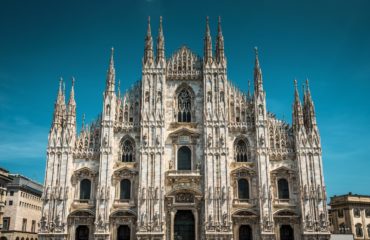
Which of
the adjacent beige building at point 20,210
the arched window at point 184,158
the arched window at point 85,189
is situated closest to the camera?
the arched window at point 85,189

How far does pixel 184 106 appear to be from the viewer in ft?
157

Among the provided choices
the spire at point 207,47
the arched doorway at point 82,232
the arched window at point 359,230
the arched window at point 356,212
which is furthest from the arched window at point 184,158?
the arched window at point 359,230

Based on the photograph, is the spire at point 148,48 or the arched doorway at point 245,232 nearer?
the arched doorway at point 245,232

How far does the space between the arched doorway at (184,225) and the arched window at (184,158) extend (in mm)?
4689

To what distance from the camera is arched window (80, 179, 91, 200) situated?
4459 cm

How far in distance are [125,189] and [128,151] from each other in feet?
13.3

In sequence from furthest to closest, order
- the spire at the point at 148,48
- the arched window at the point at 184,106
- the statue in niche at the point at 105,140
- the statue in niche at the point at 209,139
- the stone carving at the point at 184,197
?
1. the spire at the point at 148,48
2. the arched window at the point at 184,106
3. the statue in niche at the point at 209,139
4. the statue in niche at the point at 105,140
5. the stone carving at the point at 184,197

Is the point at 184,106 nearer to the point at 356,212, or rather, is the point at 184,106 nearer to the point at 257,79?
the point at 257,79

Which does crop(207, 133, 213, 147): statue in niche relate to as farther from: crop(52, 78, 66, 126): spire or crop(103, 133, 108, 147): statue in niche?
crop(52, 78, 66, 126): spire

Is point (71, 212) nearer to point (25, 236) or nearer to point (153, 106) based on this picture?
point (153, 106)

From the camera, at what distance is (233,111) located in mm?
47438

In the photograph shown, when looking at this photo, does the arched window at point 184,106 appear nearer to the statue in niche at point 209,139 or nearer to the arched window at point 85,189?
the statue in niche at point 209,139

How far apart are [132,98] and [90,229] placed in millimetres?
14549

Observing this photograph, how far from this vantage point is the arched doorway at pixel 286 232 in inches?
1721
